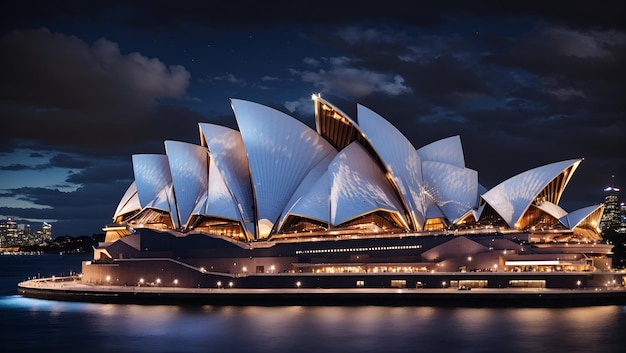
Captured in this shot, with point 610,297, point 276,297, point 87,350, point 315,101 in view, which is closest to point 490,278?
point 610,297

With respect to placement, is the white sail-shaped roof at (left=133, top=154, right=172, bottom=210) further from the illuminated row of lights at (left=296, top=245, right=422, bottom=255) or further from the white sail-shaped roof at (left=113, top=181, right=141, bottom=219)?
the illuminated row of lights at (left=296, top=245, right=422, bottom=255)

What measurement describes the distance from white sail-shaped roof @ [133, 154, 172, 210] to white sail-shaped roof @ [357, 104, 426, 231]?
74.8 feet

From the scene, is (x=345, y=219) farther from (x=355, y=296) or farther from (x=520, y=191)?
(x=520, y=191)

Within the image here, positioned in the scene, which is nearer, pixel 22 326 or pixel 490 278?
pixel 22 326

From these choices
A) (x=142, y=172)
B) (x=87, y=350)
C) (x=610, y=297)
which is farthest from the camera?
(x=142, y=172)

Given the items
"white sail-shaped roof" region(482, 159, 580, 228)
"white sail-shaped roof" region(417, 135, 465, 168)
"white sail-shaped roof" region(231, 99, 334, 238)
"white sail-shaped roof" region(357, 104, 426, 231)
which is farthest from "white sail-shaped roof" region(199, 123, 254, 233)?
"white sail-shaped roof" region(482, 159, 580, 228)

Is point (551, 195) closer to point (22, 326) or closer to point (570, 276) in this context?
point (570, 276)

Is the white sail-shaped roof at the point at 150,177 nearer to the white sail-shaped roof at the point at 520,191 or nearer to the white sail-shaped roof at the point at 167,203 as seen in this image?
the white sail-shaped roof at the point at 167,203

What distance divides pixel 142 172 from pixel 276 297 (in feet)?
83.8

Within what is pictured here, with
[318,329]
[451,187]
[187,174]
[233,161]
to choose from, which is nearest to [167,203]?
[187,174]

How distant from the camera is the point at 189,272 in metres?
62.5

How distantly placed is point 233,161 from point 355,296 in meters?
19.3

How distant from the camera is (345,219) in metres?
61.5

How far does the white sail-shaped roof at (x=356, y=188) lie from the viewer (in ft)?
202
